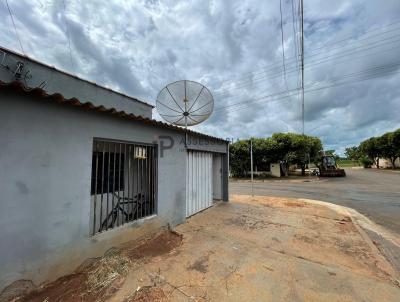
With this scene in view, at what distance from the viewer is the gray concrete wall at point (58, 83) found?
455 cm

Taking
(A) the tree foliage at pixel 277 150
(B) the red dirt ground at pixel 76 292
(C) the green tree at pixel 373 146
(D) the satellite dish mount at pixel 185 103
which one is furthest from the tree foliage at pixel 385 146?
(B) the red dirt ground at pixel 76 292

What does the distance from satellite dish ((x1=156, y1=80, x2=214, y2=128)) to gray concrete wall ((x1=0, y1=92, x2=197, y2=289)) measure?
10.2ft

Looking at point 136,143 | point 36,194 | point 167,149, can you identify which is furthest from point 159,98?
Answer: point 36,194

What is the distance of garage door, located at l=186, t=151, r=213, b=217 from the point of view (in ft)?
22.0

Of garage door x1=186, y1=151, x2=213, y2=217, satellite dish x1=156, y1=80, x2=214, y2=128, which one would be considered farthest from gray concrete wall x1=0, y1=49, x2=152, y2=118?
garage door x1=186, y1=151, x2=213, y2=217

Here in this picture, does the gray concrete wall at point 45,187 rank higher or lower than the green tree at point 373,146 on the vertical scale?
lower

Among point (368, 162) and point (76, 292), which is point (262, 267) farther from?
point (368, 162)

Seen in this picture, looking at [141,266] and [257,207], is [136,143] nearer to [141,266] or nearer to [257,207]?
[141,266]

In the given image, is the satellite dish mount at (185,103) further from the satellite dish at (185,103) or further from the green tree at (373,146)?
the green tree at (373,146)

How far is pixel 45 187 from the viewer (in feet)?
9.95

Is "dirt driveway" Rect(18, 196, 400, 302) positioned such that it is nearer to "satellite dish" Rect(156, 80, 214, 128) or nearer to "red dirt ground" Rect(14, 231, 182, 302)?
"red dirt ground" Rect(14, 231, 182, 302)

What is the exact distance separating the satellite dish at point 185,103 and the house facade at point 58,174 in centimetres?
159

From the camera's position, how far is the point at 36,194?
2.93 metres

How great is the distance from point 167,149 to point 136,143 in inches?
42.3
